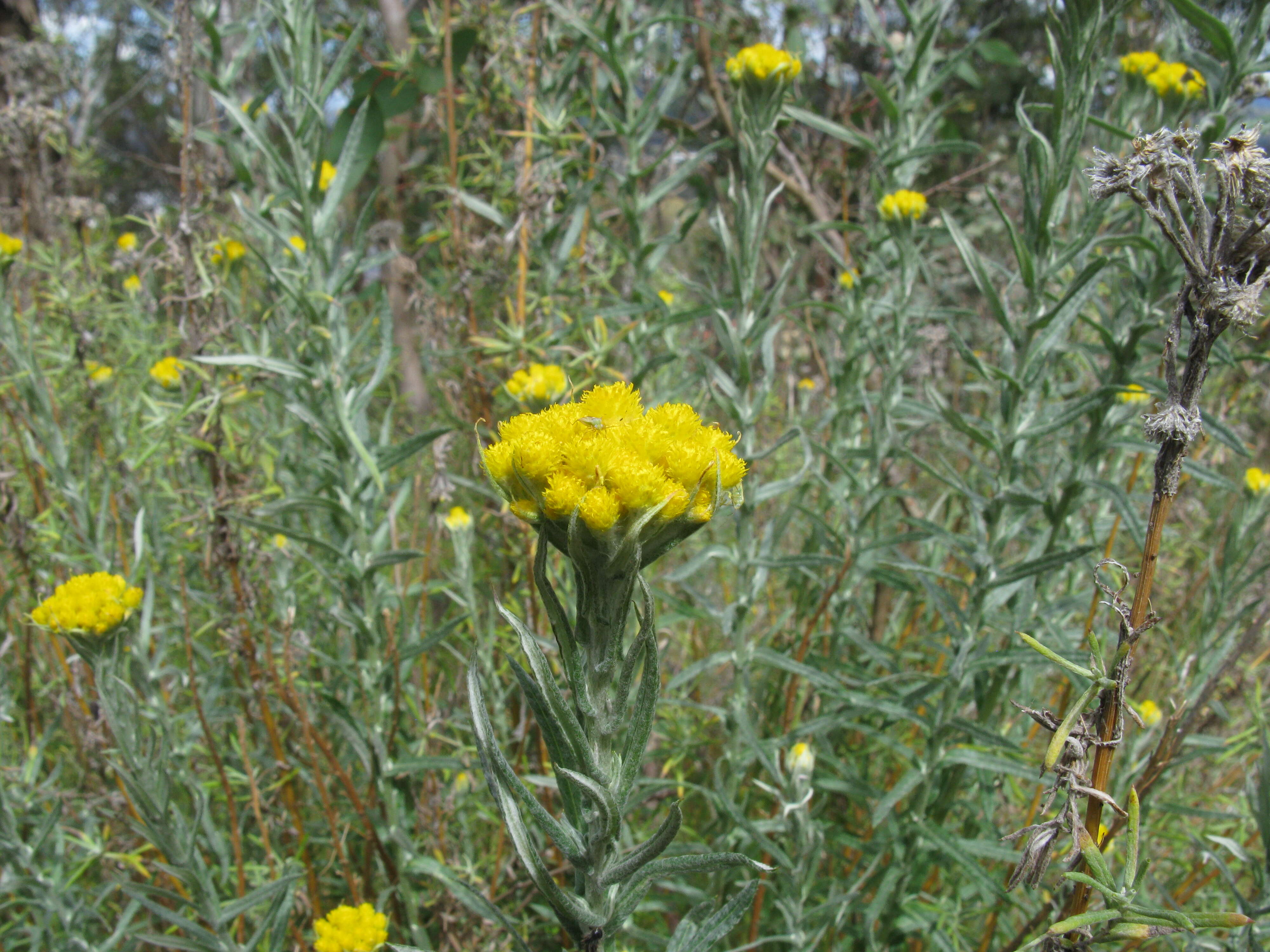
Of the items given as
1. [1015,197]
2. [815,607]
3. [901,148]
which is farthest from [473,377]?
[1015,197]

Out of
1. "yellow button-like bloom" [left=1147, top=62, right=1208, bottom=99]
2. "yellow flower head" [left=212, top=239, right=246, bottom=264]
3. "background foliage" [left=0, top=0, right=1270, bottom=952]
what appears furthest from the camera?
"yellow flower head" [left=212, top=239, right=246, bottom=264]

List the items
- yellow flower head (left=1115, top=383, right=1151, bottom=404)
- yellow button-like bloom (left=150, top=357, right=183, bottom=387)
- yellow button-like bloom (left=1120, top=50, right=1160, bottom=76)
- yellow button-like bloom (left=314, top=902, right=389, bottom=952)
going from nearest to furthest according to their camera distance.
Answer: yellow button-like bloom (left=314, top=902, right=389, bottom=952), yellow flower head (left=1115, top=383, right=1151, bottom=404), yellow button-like bloom (left=1120, top=50, right=1160, bottom=76), yellow button-like bloom (left=150, top=357, right=183, bottom=387)

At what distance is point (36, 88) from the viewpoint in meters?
3.27

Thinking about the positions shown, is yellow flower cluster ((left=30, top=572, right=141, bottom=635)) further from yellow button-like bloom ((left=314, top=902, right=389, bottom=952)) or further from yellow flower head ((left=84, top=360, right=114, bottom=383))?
yellow flower head ((left=84, top=360, right=114, bottom=383))

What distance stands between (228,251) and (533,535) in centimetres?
130

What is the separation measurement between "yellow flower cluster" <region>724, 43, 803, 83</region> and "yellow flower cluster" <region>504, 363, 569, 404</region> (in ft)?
2.54

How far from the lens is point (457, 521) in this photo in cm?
201

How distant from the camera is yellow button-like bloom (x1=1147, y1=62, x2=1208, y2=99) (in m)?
1.74

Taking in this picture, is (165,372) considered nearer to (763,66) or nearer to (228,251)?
(228,251)

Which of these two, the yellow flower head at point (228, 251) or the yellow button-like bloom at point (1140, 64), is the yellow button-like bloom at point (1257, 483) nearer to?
the yellow button-like bloom at point (1140, 64)

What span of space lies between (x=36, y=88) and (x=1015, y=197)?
4949mm

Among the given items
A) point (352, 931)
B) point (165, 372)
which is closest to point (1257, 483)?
point (352, 931)

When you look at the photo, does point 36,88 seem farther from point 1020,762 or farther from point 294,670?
point 1020,762

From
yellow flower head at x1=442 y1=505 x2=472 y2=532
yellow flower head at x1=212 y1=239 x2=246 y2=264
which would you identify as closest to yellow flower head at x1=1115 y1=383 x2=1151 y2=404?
yellow flower head at x1=442 y1=505 x2=472 y2=532
